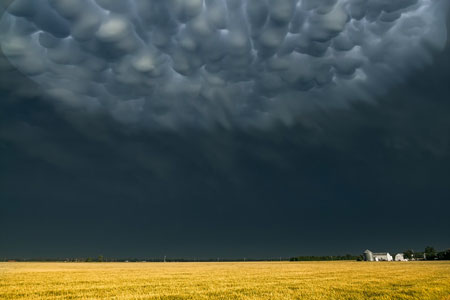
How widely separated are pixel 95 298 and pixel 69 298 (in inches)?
77.8

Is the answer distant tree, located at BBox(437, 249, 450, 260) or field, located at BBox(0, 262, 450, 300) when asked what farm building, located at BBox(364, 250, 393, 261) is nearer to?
distant tree, located at BBox(437, 249, 450, 260)

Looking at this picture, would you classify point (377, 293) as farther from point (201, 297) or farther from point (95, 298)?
point (95, 298)

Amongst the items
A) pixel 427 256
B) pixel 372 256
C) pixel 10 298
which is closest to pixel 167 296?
pixel 10 298

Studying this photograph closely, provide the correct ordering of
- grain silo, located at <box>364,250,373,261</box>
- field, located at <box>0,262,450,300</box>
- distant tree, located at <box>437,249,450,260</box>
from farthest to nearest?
grain silo, located at <box>364,250,373,261</box> < distant tree, located at <box>437,249,450,260</box> < field, located at <box>0,262,450,300</box>

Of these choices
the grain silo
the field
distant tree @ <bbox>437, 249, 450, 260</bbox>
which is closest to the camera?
the field

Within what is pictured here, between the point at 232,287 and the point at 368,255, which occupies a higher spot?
the point at 232,287

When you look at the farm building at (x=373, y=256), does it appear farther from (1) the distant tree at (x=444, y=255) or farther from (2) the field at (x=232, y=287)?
(2) the field at (x=232, y=287)

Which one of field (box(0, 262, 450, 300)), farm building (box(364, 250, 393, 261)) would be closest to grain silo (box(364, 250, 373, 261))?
farm building (box(364, 250, 393, 261))

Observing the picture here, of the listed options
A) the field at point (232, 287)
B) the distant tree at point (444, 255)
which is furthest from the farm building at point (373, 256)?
the field at point (232, 287)

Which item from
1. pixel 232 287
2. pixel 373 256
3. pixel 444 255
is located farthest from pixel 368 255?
pixel 232 287

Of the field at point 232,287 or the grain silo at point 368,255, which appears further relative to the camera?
the grain silo at point 368,255

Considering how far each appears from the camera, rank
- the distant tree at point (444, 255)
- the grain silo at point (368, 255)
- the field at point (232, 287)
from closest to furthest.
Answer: the field at point (232, 287), the distant tree at point (444, 255), the grain silo at point (368, 255)

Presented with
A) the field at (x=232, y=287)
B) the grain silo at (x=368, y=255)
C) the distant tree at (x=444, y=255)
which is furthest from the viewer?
the grain silo at (x=368, y=255)

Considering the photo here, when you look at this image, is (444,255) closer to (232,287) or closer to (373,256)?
(373,256)
